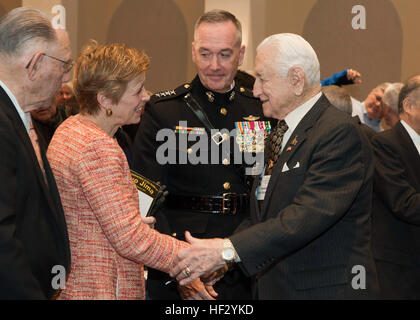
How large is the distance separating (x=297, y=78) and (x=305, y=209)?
56 centimetres

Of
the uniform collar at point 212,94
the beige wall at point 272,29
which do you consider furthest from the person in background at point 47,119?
the beige wall at point 272,29

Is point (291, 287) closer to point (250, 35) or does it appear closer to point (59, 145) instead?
point (59, 145)

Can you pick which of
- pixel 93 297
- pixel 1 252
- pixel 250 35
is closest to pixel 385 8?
pixel 250 35

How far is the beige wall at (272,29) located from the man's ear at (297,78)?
3.91 meters

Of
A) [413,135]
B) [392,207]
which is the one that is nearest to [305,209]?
[392,207]

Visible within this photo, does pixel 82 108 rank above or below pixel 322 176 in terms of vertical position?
above

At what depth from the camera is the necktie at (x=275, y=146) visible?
2569 millimetres

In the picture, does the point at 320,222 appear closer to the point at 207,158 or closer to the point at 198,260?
the point at 198,260

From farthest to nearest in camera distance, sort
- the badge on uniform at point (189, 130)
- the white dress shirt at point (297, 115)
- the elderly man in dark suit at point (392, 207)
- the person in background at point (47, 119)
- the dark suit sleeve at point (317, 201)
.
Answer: the person in background at point (47, 119) → the elderly man in dark suit at point (392, 207) → the badge on uniform at point (189, 130) → the white dress shirt at point (297, 115) → the dark suit sleeve at point (317, 201)

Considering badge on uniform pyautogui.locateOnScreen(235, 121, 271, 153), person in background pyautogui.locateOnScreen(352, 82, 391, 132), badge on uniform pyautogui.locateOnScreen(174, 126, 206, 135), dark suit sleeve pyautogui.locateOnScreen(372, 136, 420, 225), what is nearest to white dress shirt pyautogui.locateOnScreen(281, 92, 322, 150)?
badge on uniform pyautogui.locateOnScreen(235, 121, 271, 153)

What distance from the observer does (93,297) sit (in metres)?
2.19

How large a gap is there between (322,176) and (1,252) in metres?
1.20

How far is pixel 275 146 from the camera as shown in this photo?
102 inches

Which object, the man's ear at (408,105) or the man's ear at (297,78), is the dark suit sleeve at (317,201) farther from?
the man's ear at (408,105)
